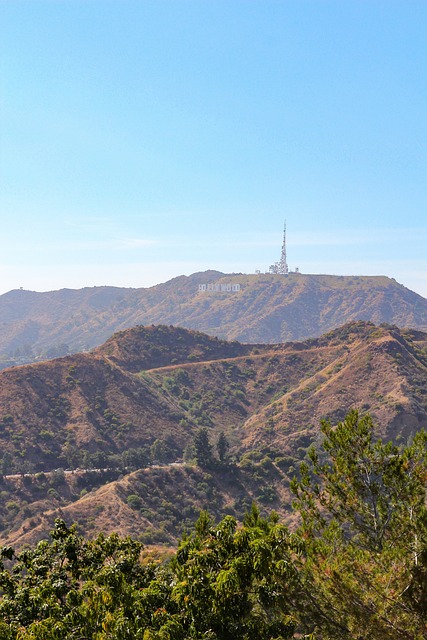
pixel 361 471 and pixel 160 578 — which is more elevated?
pixel 361 471

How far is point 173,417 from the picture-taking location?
115 metres

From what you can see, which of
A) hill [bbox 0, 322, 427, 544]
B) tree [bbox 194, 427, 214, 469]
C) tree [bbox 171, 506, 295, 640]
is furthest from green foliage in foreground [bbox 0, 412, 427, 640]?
tree [bbox 194, 427, 214, 469]

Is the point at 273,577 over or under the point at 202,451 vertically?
over

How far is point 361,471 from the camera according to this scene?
658 inches

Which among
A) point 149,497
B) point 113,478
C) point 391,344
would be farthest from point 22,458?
point 391,344

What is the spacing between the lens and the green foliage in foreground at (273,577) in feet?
40.1

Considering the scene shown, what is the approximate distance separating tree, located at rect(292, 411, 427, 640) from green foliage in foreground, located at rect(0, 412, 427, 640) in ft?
0.11

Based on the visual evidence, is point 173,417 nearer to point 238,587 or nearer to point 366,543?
point 366,543

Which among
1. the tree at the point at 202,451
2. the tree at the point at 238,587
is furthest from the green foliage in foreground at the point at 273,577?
the tree at the point at 202,451

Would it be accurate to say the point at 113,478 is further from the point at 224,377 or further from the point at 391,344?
the point at 391,344

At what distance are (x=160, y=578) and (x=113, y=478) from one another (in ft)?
244

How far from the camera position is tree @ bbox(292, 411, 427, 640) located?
13.7 meters

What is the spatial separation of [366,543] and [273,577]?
4.73 m

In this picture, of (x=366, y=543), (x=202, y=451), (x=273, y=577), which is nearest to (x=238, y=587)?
(x=273, y=577)
